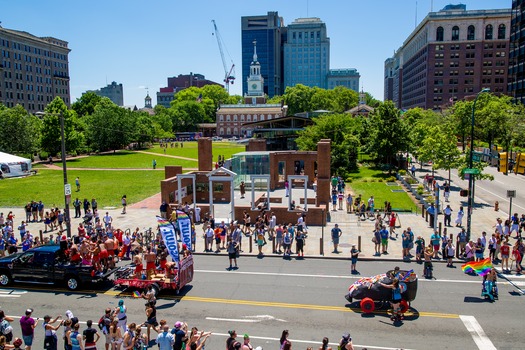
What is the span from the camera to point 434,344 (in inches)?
483

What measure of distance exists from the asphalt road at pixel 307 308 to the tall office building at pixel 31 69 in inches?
4248

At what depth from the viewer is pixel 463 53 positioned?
116 meters

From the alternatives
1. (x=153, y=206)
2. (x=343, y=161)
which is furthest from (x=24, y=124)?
(x=343, y=161)

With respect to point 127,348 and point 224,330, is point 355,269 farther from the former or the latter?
point 127,348

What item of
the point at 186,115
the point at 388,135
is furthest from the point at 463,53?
the point at 186,115

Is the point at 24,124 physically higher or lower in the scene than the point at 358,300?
higher

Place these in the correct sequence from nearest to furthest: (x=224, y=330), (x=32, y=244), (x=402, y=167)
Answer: (x=224, y=330) < (x=32, y=244) < (x=402, y=167)

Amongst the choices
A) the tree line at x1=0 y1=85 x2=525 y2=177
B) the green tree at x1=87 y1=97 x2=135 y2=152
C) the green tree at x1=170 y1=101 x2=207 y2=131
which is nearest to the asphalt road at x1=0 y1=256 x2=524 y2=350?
the tree line at x1=0 y1=85 x2=525 y2=177

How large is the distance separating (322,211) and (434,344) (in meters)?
14.9

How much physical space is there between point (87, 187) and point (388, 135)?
35.2 m

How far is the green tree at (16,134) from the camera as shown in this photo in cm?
6103

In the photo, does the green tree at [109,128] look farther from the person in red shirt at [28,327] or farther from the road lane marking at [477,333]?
the road lane marking at [477,333]

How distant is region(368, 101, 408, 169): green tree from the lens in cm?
5262

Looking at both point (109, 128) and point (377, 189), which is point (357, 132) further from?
point (109, 128)
